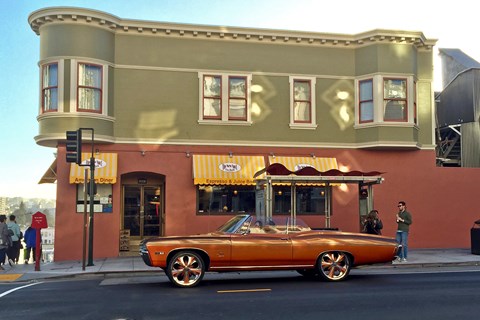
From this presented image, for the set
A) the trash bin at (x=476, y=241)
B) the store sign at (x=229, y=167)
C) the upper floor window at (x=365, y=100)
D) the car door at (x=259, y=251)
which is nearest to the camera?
the car door at (x=259, y=251)

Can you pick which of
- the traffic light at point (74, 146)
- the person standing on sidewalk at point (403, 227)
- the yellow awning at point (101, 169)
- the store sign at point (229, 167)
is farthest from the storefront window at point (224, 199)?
the person standing on sidewalk at point (403, 227)

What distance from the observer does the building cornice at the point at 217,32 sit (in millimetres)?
17500

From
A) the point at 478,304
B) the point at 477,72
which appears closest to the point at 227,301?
the point at 478,304

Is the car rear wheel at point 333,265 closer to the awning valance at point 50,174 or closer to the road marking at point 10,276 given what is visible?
the road marking at point 10,276

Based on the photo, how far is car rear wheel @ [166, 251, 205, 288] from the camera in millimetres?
10672

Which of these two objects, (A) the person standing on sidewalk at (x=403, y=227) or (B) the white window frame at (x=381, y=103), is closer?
(A) the person standing on sidewalk at (x=403, y=227)

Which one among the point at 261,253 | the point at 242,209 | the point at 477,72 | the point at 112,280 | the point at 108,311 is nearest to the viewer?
the point at 108,311

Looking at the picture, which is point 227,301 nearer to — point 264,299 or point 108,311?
point 264,299

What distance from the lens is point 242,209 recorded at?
18781 millimetres

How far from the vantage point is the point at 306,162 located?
19000 millimetres

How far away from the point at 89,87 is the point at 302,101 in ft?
25.9

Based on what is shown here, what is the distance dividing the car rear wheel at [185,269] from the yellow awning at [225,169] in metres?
7.20

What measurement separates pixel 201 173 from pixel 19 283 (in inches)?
283

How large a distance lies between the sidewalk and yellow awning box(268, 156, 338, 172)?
14.0ft
